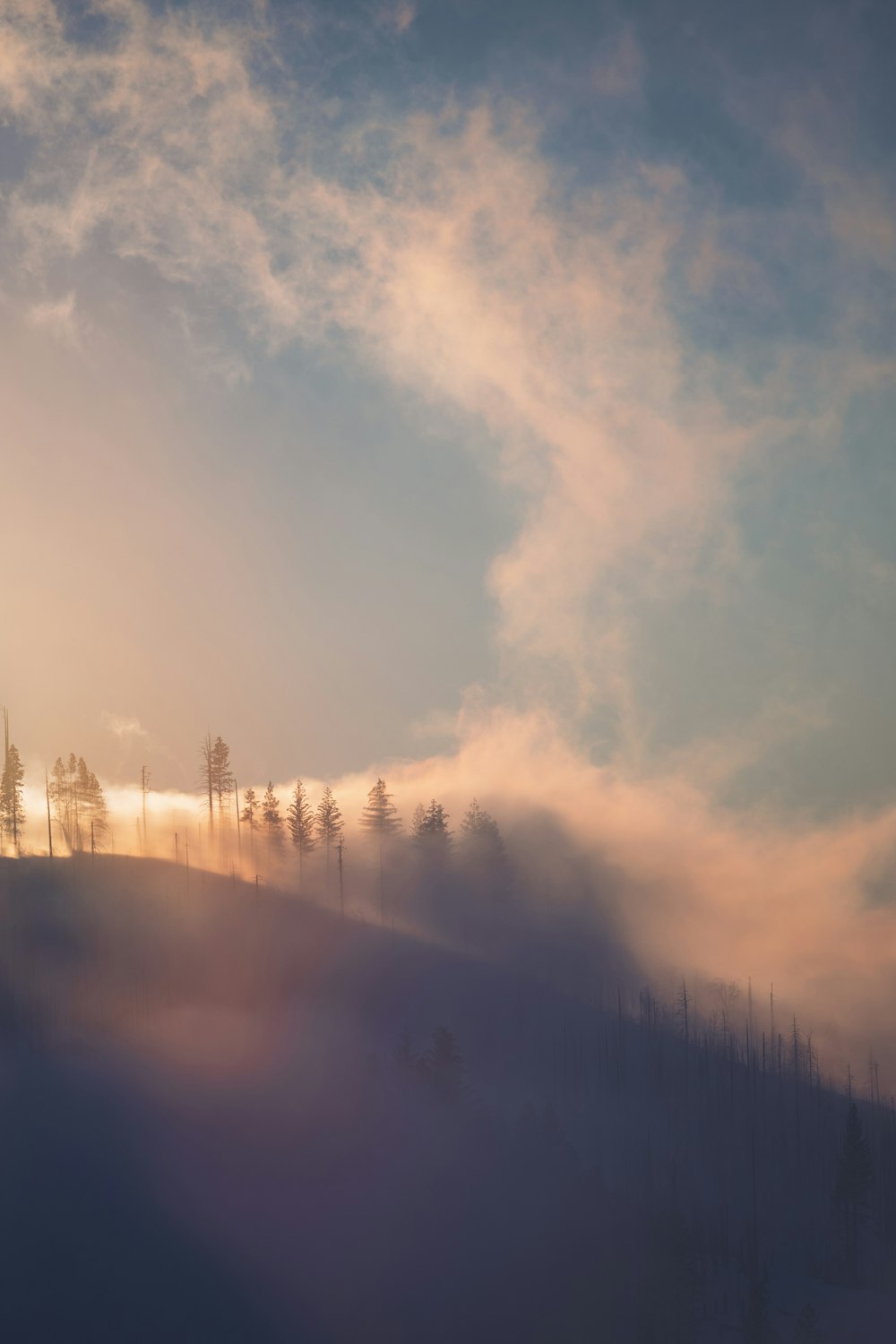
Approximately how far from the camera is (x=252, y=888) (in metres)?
129

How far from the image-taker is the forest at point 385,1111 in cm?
7356

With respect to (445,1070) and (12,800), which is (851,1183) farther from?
(12,800)

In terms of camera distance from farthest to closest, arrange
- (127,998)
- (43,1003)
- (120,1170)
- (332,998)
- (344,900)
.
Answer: (344,900) < (332,998) < (127,998) < (43,1003) < (120,1170)

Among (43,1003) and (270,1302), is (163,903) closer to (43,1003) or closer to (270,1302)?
(43,1003)

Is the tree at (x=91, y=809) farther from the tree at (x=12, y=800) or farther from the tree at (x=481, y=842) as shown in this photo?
the tree at (x=481, y=842)

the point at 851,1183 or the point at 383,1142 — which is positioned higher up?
the point at 383,1142

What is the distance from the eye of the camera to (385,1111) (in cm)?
9500

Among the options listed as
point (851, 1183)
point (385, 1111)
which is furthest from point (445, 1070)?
point (851, 1183)

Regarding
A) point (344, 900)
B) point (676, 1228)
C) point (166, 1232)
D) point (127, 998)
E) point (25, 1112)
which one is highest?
point (344, 900)

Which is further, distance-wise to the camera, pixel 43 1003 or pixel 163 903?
pixel 163 903

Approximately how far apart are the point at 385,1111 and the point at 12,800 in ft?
227

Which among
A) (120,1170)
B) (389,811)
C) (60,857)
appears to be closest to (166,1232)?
(120,1170)

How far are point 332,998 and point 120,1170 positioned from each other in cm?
3922

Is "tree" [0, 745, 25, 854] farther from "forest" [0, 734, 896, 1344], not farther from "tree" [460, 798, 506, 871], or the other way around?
"tree" [460, 798, 506, 871]
